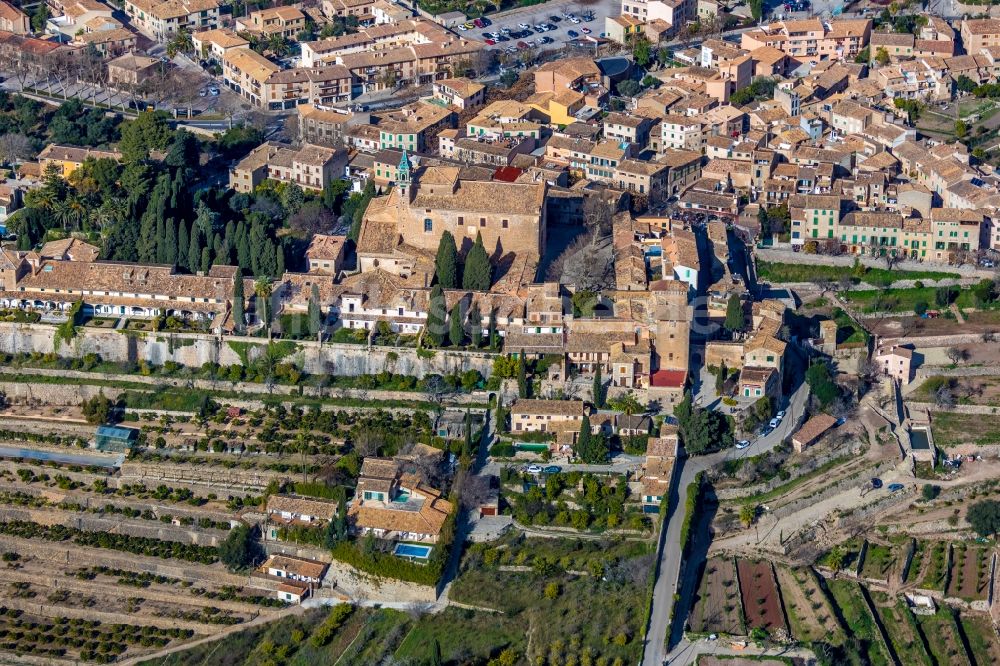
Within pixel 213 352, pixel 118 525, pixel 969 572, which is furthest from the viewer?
pixel 213 352

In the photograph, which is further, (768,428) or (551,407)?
(768,428)

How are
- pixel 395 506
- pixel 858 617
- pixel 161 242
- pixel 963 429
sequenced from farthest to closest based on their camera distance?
pixel 161 242
pixel 963 429
pixel 395 506
pixel 858 617

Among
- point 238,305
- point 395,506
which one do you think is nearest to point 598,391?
point 395,506

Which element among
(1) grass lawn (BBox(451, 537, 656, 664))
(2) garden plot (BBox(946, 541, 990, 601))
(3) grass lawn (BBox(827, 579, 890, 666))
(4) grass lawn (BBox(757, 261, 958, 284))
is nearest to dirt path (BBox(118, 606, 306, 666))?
(1) grass lawn (BBox(451, 537, 656, 664))

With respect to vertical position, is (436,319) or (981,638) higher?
(436,319)

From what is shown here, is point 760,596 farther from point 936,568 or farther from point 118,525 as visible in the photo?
point 118,525

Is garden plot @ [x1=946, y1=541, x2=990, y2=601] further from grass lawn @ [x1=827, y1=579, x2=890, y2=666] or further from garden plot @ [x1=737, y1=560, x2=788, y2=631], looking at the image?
garden plot @ [x1=737, y1=560, x2=788, y2=631]

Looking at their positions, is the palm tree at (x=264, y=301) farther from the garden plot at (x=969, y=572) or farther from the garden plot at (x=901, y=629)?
the garden plot at (x=969, y=572)
